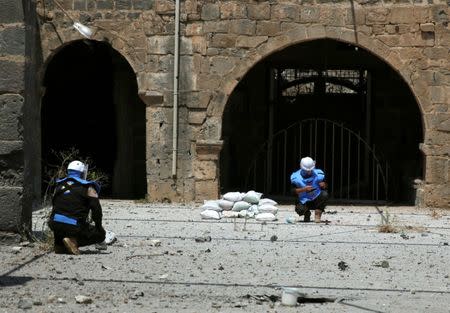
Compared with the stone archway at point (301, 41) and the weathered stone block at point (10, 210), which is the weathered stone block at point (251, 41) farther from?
the weathered stone block at point (10, 210)

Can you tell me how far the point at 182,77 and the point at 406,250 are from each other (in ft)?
21.0

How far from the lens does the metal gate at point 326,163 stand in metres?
17.4

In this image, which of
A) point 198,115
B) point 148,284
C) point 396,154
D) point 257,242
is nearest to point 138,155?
point 198,115

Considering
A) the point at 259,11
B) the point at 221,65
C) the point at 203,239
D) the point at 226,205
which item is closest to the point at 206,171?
the point at 221,65

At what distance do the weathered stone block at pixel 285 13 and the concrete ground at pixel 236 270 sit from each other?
4.34 metres

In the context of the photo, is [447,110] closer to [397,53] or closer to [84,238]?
[397,53]

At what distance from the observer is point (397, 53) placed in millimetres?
13945

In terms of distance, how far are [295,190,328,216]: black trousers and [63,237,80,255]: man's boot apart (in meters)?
4.04

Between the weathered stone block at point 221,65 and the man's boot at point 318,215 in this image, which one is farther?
the weathered stone block at point 221,65

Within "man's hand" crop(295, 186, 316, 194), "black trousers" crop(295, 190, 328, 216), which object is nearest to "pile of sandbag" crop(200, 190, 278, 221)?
"black trousers" crop(295, 190, 328, 216)

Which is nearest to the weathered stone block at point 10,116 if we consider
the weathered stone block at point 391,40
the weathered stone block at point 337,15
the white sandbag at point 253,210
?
the white sandbag at point 253,210

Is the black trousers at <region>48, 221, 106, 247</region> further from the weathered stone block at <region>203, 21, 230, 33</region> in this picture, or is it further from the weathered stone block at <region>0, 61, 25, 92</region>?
the weathered stone block at <region>203, 21, 230, 33</region>

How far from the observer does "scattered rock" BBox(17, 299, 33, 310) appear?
5906 millimetres

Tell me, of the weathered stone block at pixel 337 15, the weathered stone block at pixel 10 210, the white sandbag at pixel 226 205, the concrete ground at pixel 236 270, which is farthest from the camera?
the weathered stone block at pixel 337 15
